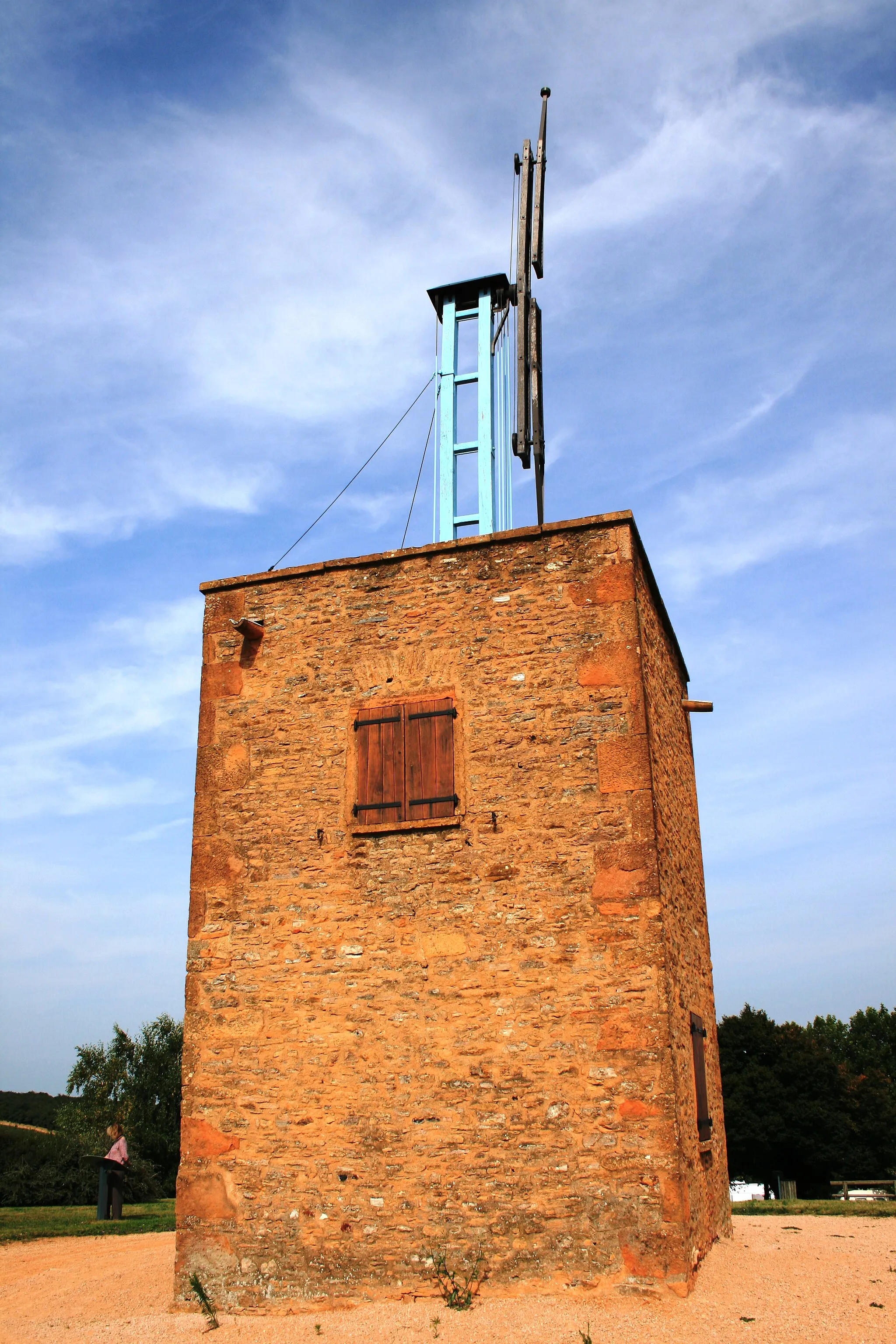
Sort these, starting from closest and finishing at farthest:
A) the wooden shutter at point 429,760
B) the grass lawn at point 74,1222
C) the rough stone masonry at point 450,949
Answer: the rough stone masonry at point 450,949 → the wooden shutter at point 429,760 → the grass lawn at point 74,1222

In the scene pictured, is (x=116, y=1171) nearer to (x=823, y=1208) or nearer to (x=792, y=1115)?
(x=823, y=1208)

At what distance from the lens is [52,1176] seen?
16766 mm

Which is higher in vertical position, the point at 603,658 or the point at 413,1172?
the point at 603,658

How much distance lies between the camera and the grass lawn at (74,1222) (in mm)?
11641

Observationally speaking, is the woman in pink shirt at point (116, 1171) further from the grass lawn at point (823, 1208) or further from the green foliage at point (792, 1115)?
the green foliage at point (792, 1115)

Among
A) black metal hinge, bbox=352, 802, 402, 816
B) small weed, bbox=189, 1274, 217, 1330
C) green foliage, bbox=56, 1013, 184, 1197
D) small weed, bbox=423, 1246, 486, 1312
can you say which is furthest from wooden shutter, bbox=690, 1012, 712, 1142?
green foliage, bbox=56, 1013, 184, 1197

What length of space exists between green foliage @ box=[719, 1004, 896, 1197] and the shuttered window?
836 inches

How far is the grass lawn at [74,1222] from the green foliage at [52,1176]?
604mm

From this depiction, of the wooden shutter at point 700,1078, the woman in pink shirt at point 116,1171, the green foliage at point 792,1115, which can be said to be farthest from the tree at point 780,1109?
the wooden shutter at point 700,1078

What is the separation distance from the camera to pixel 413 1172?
7.45 metres

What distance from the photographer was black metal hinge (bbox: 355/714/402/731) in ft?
28.3

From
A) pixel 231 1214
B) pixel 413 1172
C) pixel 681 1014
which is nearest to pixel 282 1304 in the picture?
pixel 231 1214

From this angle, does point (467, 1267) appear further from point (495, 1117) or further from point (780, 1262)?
point (780, 1262)

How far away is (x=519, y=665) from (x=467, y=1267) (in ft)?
14.7
